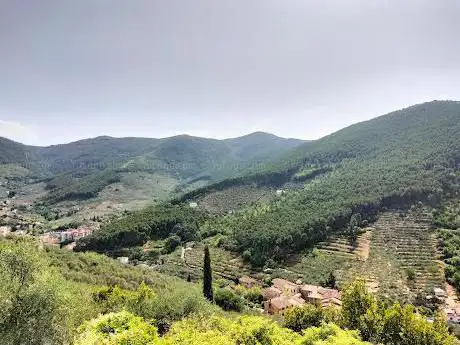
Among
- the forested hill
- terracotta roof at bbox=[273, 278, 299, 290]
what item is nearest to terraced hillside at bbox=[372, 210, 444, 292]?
the forested hill

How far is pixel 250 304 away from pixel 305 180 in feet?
340

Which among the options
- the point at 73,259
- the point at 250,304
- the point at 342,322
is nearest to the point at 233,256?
the point at 250,304

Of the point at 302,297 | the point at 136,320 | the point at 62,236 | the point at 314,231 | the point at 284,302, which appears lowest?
the point at 302,297

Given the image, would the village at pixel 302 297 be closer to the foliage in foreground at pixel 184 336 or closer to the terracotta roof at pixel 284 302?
the terracotta roof at pixel 284 302

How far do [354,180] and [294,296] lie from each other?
69.4m

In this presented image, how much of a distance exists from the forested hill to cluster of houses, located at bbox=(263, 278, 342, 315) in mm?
17017

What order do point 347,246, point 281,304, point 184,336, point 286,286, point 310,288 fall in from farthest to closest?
1. point 347,246
2. point 286,286
3. point 310,288
4. point 281,304
5. point 184,336

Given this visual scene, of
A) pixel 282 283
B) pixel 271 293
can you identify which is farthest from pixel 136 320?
pixel 282 283

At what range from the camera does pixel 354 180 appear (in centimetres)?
12300

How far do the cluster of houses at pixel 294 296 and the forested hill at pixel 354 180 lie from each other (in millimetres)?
17017

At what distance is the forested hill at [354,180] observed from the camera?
91.2 meters

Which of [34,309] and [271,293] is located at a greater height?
[34,309]

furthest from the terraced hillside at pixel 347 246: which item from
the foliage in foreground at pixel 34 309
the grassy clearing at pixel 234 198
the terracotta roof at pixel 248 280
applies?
the foliage in foreground at pixel 34 309

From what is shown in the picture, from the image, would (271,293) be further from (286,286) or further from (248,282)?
(248,282)
